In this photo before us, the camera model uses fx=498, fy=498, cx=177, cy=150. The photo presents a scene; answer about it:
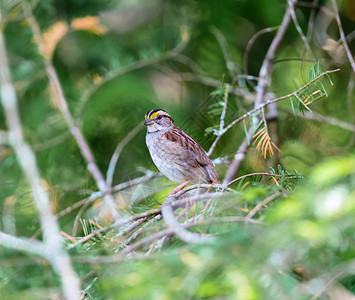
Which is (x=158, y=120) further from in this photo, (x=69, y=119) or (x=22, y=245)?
(x=22, y=245)

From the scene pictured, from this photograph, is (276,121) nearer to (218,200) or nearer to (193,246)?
(218,200)

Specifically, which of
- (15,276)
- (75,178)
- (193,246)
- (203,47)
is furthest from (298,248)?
(203,47)

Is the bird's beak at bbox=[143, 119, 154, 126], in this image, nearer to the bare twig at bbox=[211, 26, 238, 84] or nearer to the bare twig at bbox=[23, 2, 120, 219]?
the bare twig at bbox=[23, 2, 120, 219]

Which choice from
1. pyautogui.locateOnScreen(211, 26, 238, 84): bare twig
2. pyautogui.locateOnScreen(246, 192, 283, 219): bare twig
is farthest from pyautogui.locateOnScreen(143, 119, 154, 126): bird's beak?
Result: pyautogui.locateOnScreen(246, 192, 283, 219): bare twig

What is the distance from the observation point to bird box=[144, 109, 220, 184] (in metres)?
4.28

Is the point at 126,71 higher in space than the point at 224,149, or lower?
higher

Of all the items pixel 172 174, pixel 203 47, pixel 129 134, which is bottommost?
pixel 172 174

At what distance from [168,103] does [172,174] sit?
95cm

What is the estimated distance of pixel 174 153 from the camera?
14.7 ft

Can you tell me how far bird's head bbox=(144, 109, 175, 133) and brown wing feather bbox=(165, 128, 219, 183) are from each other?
0.07 m

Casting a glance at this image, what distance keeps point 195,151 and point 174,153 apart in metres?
0.21

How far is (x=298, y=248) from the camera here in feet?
4.62

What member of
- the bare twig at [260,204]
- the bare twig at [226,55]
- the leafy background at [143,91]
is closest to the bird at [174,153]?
the leafy background at [143,91]

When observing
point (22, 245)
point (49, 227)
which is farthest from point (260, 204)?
point (22, 245)
